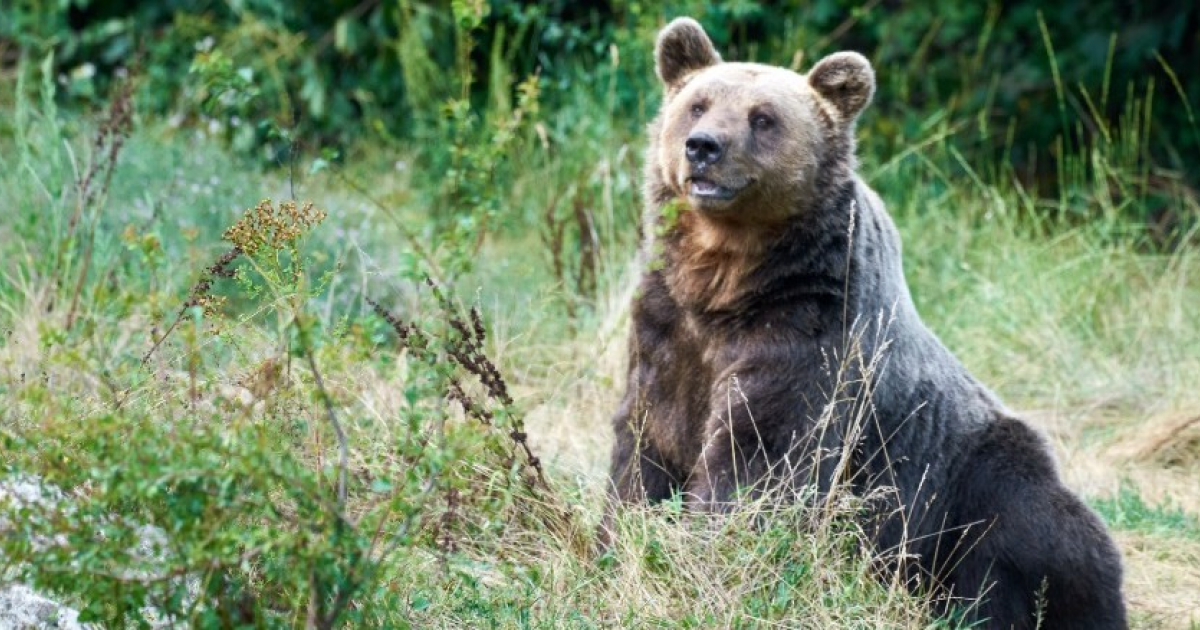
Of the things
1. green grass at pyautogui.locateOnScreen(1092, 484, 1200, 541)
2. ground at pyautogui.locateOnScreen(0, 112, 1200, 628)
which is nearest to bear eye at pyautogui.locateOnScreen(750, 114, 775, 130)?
ground at pyautogui.locateOnScreen(0, 112, 1200, 628)

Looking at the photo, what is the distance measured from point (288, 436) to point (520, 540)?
1021 mm

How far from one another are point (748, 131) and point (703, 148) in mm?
197

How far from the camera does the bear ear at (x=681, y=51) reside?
18.0 ft

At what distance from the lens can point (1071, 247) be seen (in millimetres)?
8539

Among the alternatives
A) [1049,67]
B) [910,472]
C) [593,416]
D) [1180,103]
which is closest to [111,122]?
[593,416]

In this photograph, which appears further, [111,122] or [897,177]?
[897,177]

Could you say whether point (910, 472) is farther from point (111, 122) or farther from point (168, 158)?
point (168, 158)

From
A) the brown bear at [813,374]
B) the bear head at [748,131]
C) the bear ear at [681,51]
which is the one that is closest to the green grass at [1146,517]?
the brown bear at [813,374]

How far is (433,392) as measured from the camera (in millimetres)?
3662

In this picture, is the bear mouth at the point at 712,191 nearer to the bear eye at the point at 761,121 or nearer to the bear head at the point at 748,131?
the bear head at the point at 748,131

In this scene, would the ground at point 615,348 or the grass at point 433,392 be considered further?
the ground at point 615,348

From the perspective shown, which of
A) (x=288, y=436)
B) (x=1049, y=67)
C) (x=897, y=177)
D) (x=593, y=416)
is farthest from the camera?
(x=1049, y=67)

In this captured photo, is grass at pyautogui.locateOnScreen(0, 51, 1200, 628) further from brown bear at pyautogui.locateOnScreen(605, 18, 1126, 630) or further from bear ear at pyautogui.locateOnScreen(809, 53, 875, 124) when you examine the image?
bear ear at pyautogui.locateOnScreen(809, 53, 875, 124)

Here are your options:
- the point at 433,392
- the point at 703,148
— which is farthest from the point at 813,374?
the point at 433,392
